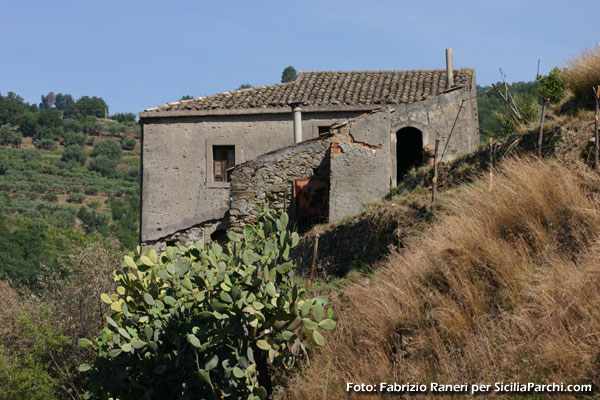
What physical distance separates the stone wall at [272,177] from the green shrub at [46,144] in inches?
2974

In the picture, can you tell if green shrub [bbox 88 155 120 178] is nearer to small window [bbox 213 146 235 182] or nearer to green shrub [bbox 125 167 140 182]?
green shrub [bbox 125 167 140 182]

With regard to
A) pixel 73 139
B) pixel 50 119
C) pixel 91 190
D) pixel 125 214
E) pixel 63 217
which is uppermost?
pixel 50 119

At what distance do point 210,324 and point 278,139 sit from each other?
414 inches

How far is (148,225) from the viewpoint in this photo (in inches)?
674

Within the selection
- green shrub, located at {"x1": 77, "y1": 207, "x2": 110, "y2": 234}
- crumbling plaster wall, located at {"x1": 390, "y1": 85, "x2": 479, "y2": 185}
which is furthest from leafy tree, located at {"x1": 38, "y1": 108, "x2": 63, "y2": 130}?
crumbling plaster wall, located at {"x1": 390, "y1": 85, "x2": 479, "y2": 185}

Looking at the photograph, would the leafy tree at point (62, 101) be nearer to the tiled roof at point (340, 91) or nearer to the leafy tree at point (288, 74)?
the leafy tree at point (288, 74)

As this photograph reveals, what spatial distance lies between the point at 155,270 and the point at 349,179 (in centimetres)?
651

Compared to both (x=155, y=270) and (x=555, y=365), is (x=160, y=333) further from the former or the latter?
(x=555, y=365)

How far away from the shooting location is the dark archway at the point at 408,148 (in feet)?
55.6

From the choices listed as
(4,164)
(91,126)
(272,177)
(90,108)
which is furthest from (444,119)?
(90,108)

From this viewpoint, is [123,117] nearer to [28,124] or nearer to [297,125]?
[28,124]

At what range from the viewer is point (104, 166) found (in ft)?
259

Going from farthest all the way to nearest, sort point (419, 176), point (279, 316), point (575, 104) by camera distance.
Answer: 1. point (419, 176)
2. point (575, 104)
3. point (279, 316)

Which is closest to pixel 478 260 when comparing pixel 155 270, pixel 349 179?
pixel 155 270
